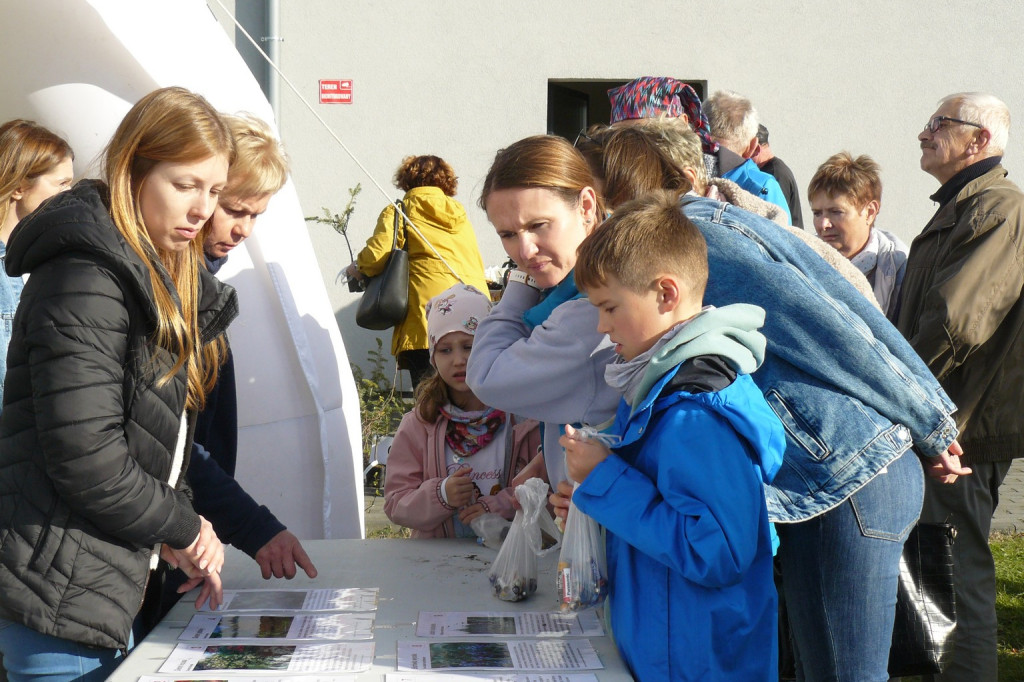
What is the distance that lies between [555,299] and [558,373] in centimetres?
21

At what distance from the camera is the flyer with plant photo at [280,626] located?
1.87m

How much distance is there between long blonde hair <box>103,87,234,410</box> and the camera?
185 centimetres

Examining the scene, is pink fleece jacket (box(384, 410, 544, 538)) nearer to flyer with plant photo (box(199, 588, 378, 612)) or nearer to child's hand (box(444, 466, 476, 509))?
child's hand (box(444, 466, 476, 509))

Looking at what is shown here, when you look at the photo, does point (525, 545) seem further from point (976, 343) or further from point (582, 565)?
point (976, 343)

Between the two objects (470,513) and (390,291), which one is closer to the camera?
(470,513)

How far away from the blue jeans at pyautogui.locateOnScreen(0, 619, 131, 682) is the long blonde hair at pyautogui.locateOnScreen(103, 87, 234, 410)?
50cm

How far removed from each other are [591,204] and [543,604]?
843 millimetres

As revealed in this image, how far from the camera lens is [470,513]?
2.71 meters

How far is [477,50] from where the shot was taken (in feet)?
26.1

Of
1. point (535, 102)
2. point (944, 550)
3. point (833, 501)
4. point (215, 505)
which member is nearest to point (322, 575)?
point (215, 505)

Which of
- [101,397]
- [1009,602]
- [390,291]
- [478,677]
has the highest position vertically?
[101,397]

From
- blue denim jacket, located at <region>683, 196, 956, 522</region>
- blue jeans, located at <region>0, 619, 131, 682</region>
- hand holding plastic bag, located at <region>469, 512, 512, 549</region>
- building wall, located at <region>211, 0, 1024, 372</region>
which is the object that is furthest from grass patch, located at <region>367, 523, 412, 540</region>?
building wall, located at <region>211, 0, 1024, 372</region>

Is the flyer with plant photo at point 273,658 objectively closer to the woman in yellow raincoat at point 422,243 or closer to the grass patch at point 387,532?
the grass patch at point 387,532

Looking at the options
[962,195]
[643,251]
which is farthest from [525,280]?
[962,195]
